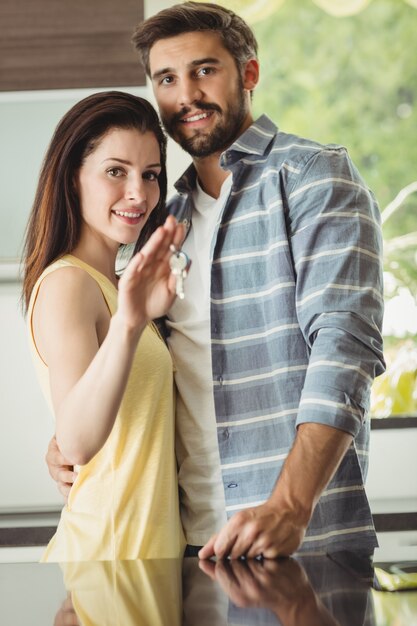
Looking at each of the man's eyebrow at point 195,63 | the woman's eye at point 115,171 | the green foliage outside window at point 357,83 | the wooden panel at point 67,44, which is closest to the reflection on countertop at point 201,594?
the woman's eye at point 115,171

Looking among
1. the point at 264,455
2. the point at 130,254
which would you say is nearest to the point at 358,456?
the point at 264,455

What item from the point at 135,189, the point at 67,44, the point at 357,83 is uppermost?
the point at 357,83

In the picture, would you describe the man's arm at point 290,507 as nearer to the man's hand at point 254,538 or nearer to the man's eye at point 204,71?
the man's hand at point 254,538

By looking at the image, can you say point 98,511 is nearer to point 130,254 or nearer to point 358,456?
point 358,456

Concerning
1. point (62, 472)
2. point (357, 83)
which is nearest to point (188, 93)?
point (62, 472)

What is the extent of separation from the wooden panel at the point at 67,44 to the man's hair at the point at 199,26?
538 mm

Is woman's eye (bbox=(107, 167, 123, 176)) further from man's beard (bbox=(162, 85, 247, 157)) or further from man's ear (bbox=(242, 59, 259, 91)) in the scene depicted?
man's ear (bbox=(242, 59, 259, 91))

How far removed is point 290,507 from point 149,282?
380 mm

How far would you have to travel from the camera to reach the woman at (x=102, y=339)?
4.18 feet

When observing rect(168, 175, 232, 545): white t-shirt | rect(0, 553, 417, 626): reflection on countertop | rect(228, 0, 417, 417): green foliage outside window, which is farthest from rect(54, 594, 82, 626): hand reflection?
rect(228, 0, 417, 417): green foliage outside window

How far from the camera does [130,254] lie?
215cm

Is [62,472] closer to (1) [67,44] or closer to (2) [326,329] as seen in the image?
(2) [326,329]

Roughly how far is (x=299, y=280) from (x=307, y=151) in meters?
0.25

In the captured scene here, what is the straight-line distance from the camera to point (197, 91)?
181 cm
